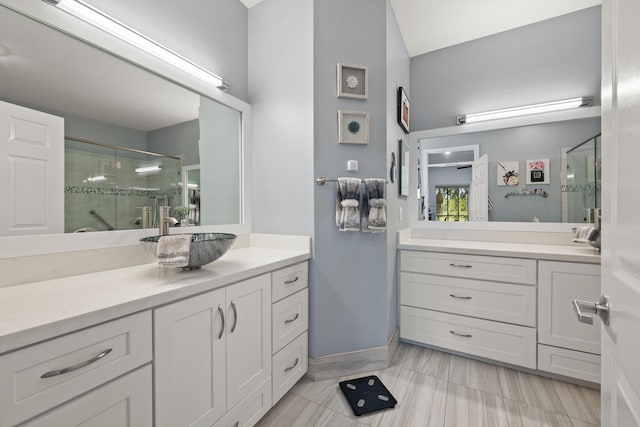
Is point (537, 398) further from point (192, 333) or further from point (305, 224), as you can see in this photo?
point (192, 333)

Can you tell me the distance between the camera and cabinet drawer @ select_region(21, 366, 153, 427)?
0.69 metres

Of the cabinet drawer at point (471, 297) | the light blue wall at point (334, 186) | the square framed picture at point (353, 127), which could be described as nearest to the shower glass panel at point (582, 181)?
the cabinet drawer at point (471, 297)

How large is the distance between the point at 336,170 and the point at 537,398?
1851 mm

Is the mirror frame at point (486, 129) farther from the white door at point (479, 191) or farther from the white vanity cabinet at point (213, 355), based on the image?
the white vanity cabinet at point (213, 355)

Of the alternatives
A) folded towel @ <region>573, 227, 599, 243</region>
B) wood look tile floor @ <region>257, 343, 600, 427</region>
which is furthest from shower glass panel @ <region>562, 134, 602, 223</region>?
wood look tile floor @ <region>257, 343, 600, 427</region>

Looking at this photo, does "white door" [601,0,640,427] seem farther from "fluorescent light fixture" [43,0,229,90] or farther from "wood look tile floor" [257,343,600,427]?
"fluorescent light fixture" [43,0,229,90]

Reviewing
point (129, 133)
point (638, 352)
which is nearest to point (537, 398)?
point (638, 352)

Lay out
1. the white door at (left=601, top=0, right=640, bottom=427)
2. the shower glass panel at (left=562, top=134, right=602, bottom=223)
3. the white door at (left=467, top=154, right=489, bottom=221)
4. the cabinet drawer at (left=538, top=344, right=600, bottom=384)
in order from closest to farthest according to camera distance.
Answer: the white door at (left=601, top=0, right=640, bottom=427) < the cabinet drawer at (left=538, top=344, right=600, bottom=384) < the shower glass panel at (left=562, top=134, right=602, bottom=223) < the white door at (left=467, top=154, right=489, bottom=221)

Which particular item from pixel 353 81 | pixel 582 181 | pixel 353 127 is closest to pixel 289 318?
pixel 353 127

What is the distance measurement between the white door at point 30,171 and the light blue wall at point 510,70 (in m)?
2.68

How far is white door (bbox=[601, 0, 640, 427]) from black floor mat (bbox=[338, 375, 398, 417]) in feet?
3.50

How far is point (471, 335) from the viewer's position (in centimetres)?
197

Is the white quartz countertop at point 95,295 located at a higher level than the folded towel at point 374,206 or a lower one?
lower

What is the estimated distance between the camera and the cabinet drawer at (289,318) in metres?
1.48
